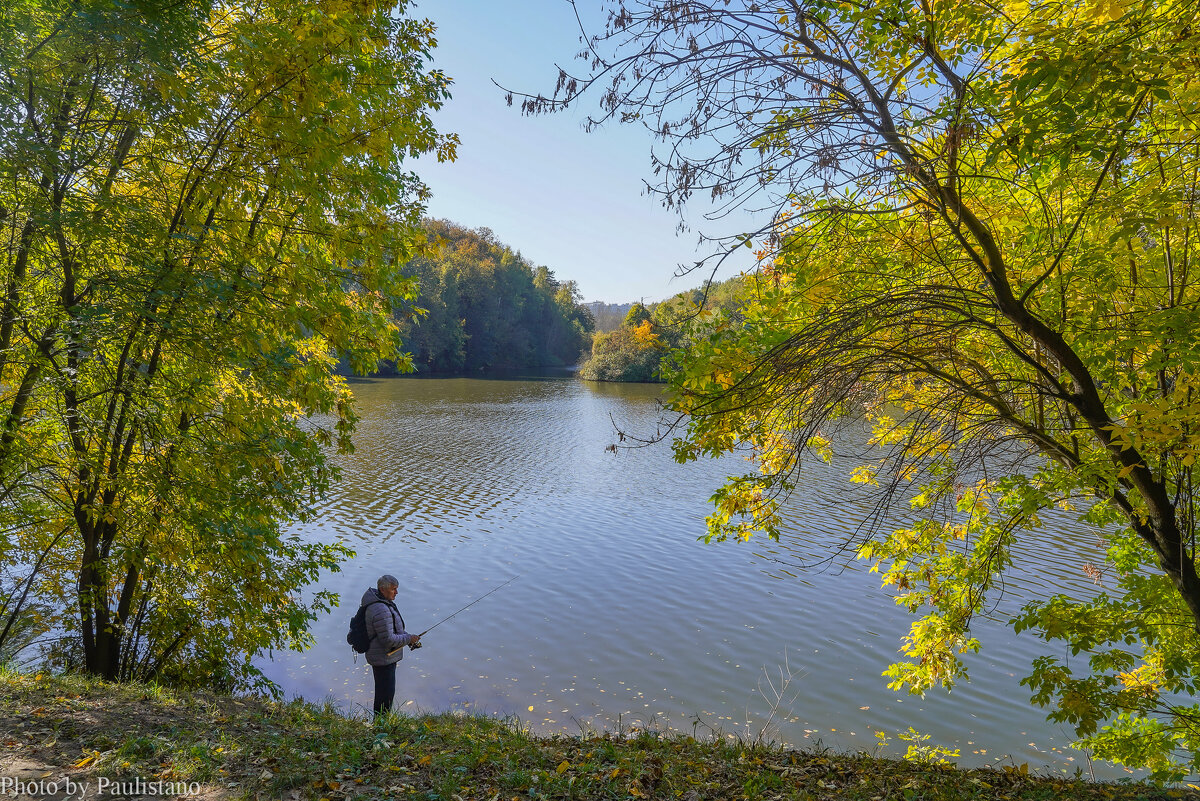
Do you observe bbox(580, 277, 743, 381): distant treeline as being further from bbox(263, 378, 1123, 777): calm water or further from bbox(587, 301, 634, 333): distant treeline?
bbox(587, 301, 634, 333): distant treeline

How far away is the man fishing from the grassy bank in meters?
0.69

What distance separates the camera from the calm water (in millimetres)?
8172

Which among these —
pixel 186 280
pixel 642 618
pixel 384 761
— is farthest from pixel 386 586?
pixel 642 618

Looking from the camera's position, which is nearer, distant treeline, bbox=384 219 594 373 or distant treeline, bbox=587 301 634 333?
distant treeline, bbox=384 219 594 373

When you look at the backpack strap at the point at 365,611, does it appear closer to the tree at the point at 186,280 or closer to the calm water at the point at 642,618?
the tree at the point at 186,280

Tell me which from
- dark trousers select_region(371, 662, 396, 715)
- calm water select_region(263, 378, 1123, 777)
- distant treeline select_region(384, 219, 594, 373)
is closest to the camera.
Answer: dark trousers select_region(371, 662, 396, 715)

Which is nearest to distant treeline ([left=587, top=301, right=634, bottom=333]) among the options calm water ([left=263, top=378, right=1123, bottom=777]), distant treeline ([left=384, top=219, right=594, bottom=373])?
distant treeline ([left=384, top=219, right=594, bottom=373])

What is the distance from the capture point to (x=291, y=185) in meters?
5.36

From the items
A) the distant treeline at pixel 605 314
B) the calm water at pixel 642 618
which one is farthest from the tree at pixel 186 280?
the distant treeline at pixel 605 314

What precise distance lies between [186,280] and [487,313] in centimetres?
7132

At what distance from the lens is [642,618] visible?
1091cm

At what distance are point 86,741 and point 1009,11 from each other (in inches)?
285

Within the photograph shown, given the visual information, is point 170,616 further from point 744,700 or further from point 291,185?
point 744,700

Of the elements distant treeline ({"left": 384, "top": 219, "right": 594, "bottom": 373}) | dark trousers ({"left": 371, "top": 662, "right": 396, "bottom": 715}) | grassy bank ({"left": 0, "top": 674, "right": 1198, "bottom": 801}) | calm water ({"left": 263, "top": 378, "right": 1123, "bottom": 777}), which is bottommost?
calm water ({"left": 263, "top": 378, "right": 1123, "bottom": 777})
